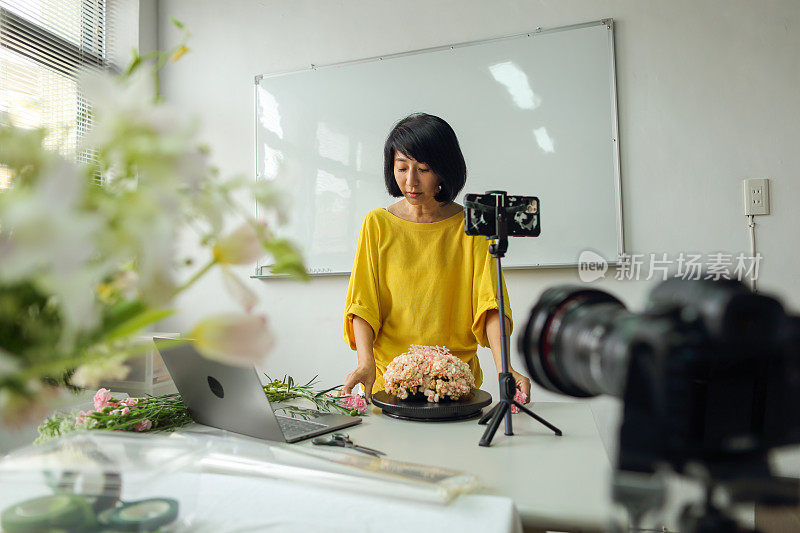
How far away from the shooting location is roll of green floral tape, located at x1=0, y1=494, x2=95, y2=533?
54 cm

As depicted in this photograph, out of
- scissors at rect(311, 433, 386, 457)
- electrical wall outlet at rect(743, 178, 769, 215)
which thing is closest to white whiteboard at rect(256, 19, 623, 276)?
electrical wall outlet at rect(743, 178, 769, 215)

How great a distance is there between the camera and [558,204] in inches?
99.1

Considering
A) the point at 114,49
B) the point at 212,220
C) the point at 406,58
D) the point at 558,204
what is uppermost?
the point at 114,49

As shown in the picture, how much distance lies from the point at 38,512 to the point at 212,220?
363mm

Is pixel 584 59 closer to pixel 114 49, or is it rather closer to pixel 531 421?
pixel 531 421

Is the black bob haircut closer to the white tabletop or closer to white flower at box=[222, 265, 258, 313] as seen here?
the white tabletop

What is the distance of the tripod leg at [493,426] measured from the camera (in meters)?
1.06

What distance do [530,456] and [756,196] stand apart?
1886 millimetres

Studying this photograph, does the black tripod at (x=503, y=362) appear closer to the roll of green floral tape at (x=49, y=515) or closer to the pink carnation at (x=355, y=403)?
the pink carnation at (x=355, y=403)

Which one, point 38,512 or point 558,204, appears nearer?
point 38,512

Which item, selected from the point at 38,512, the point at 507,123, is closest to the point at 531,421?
the point at 38,512

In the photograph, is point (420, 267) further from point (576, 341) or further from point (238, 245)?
point (238, 245)

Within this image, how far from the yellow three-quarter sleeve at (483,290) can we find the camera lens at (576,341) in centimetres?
91

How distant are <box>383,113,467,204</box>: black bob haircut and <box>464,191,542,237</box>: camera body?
551 millimetres
